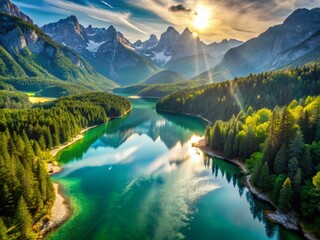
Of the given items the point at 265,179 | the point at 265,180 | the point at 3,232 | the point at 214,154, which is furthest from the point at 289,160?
the point at 3,232

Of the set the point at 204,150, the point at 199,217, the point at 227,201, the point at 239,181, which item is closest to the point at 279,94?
the point at 204,150

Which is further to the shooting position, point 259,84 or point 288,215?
point 259,84

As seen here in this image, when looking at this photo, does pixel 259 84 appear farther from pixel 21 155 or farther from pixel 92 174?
pixel 21 155

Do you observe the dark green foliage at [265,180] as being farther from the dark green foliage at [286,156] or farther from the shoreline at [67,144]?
the shoreline at [67,144]

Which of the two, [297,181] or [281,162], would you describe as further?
[281,162]

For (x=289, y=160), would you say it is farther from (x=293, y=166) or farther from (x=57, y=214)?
(x=57, y=214)

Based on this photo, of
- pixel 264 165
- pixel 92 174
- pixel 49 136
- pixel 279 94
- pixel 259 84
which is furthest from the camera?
pixel 259 84

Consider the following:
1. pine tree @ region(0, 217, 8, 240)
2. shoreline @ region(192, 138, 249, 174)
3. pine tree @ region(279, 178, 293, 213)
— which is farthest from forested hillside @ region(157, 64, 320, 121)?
pine tree @ region(0, 217, 8, 240)

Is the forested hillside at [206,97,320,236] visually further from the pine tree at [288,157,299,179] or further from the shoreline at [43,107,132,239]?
the shoreline at [43,107,132,239]
